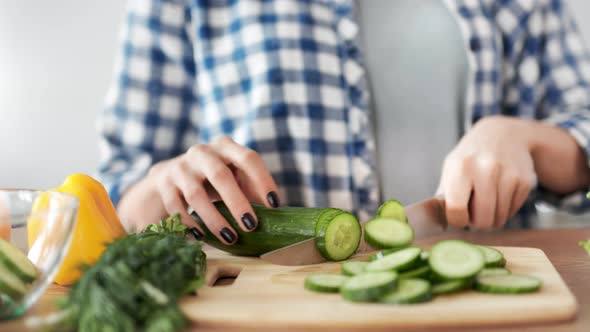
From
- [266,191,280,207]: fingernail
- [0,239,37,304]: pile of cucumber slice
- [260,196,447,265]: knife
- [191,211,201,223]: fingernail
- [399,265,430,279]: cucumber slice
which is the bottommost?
[260,196,447,265]: knife

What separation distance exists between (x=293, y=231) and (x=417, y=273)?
371mm

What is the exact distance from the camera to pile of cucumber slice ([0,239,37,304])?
0.79 meters

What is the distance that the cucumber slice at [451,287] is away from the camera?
2.73 feet

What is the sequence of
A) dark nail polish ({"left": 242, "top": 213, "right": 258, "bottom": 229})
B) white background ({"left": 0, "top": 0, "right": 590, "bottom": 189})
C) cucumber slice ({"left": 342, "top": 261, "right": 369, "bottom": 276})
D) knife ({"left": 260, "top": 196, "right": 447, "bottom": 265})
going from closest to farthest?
cucumber slice ({"left": 342, "top": 261, "right": 369, "bottom": 276})
knife ({"left": 260, "top": 196, "right": 447, "bottom": 265})
dark nail polish ({"left": 242, "top": 213, "right": 258, "bottom": 229})
white background ({"left": 0, "top": 0, "right": 590, "bottom": 189})

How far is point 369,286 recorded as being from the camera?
794 mm

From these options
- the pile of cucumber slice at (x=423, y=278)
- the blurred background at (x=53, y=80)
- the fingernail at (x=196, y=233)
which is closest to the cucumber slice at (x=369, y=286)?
the pile of cucumber slice at (x=423, y=278)

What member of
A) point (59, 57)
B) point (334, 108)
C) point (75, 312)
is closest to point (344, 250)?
point (75, 312)

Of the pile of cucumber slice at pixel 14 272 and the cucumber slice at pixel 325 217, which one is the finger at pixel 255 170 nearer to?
the cucumber slice at pixel 325 217

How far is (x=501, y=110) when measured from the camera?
76.2 inches

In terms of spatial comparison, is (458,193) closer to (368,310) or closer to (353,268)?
(353,268)

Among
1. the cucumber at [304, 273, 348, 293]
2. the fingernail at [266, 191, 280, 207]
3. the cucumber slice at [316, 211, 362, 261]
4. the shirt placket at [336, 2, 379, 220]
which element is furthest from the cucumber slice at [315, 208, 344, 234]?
the shirt placket at [336, 2, 379, 220]

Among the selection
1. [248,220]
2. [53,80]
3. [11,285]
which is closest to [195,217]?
[248,220]

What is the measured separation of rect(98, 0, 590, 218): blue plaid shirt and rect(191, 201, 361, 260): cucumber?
0.47 meters

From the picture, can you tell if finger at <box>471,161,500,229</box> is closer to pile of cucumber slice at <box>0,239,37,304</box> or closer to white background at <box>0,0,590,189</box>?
pile of cucumber slice at <box>0,239,37,304</box>
